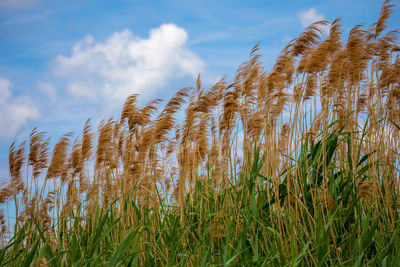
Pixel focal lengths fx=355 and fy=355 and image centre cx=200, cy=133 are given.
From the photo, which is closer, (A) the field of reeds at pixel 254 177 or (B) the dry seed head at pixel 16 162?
(A) the field of reeds at pixel 254 177

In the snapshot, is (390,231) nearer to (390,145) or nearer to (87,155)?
(390,145)

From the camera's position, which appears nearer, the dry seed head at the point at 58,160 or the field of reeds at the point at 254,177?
the field of reeds at the point at 254,177

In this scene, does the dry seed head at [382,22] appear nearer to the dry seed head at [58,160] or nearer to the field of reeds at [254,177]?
the field of reeds at [254,177]

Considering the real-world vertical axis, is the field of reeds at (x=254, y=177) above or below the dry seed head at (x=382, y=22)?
below

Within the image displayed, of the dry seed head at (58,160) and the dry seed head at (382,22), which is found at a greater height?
the dry seed head at (382,22)

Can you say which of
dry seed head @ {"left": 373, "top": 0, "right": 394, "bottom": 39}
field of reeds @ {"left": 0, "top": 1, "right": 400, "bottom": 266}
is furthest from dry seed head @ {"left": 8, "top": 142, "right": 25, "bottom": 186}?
dry seed head @ {"left": 373, "top": 0, "right": 394, "bottom": 39}

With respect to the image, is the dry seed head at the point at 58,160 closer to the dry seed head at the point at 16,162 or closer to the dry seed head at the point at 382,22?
the dry seed head at the point at 16,162

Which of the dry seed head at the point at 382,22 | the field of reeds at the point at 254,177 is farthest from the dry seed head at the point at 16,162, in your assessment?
the dry seed head at the point at 382,22

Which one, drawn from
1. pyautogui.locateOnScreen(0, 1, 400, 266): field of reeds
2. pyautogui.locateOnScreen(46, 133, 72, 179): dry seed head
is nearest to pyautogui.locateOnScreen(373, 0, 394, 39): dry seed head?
pyautogui.locateOnScreen(0, 1, 400, 266): field of reeds

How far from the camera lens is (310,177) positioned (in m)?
3.63

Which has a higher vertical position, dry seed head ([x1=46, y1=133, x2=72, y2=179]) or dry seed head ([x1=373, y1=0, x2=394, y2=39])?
dry seed head ([x1=373, y1=0, x2=394, y2=39])

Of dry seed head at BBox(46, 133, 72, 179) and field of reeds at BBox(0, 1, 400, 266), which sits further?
dry seed head at BBox(46, 133, 72, 179)

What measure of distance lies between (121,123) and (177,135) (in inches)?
30.9

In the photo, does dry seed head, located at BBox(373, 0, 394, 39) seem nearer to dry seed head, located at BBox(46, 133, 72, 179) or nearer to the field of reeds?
the field of reeds
